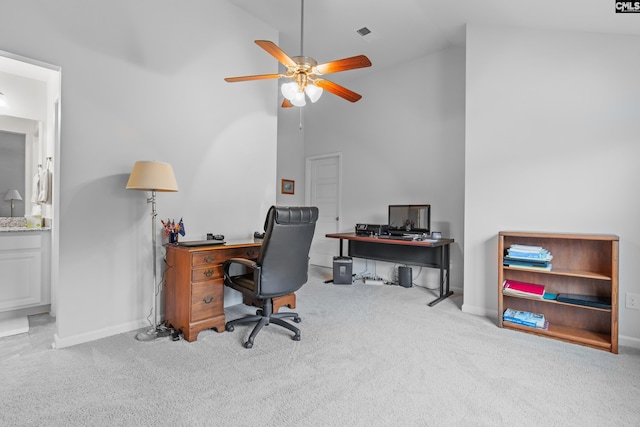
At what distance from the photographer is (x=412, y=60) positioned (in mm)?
4543

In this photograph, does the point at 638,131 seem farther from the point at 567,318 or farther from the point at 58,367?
the point at 58,367

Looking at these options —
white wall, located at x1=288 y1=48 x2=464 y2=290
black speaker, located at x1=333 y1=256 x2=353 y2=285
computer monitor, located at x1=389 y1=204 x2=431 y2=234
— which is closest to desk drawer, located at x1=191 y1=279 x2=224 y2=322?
black speaker, located at x1=333 y1=256 x2=353 y2=285

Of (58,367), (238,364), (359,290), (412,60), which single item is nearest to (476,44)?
(412,60)

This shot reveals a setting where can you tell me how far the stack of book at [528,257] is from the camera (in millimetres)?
2717

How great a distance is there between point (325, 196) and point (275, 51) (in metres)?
3.62

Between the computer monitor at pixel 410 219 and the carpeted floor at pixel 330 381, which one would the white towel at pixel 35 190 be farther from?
the computer monitor at pixel 410 219

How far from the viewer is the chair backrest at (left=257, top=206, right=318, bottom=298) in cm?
234

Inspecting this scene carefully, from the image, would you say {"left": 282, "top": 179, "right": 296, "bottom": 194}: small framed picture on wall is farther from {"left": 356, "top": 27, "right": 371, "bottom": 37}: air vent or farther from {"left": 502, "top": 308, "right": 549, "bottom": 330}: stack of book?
{"left": 502, "top": 308, "right": 549, "bottom": 330}: stack of book

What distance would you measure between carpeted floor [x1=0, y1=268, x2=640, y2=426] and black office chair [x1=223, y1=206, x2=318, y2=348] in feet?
1.27

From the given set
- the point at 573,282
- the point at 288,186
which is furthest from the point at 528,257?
the point at 288,186

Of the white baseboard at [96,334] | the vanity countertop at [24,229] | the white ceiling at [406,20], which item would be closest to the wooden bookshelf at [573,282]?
the white ceiling at [406,20]

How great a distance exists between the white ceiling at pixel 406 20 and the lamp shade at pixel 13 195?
291 cm

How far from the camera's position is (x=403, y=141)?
15.3 ft

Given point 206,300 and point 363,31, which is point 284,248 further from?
point 363,31
